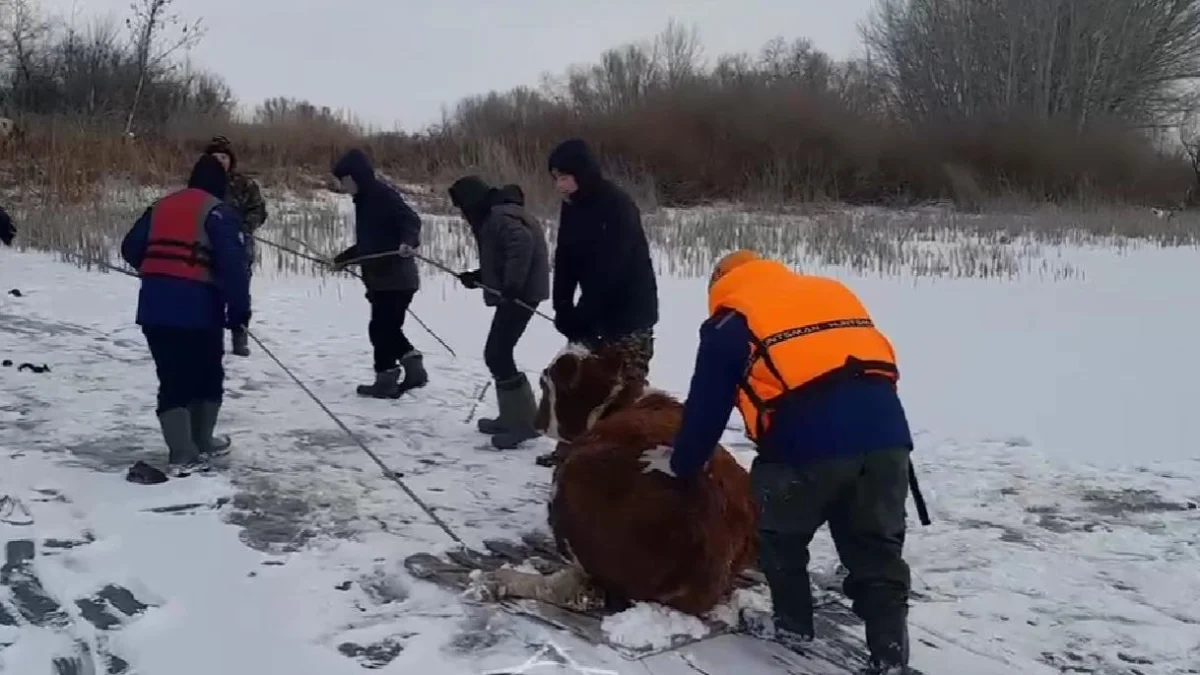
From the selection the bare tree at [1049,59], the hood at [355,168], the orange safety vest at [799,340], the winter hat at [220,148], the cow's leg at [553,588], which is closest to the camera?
the orange safety vest at [799,340]

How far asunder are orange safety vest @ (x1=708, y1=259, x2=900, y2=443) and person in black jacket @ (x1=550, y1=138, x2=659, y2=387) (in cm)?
179

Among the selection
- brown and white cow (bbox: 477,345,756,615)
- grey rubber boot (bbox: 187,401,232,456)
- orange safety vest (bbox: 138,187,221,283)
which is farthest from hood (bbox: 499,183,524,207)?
brown and white cow (bbox: 477,345,756,615)

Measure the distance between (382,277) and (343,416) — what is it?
32.2 inches

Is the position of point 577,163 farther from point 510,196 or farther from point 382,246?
point 382,246

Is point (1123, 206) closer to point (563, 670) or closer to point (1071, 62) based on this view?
point (1071, 62)

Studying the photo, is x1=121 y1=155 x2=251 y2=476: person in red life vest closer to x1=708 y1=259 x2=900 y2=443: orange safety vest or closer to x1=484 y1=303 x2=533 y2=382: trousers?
x1=484 y1=303 x2=533 y2=382: trousers

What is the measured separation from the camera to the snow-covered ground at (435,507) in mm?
3477

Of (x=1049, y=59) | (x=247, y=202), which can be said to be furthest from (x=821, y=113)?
(x=247, y=202)

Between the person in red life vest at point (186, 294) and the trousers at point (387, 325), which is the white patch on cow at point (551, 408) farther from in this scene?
the trousers at point (387, 325)

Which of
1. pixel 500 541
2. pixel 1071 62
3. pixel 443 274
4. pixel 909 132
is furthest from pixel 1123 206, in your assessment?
pixel 500 541

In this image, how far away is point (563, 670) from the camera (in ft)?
10.8

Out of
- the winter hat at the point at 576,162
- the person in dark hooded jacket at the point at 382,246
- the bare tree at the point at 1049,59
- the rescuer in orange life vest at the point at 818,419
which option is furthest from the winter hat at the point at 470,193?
Result: the bare tree at the point at 1049,59

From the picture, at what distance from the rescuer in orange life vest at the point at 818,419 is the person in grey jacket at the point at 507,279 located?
2503mm

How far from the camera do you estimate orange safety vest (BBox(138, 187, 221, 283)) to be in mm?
4988
